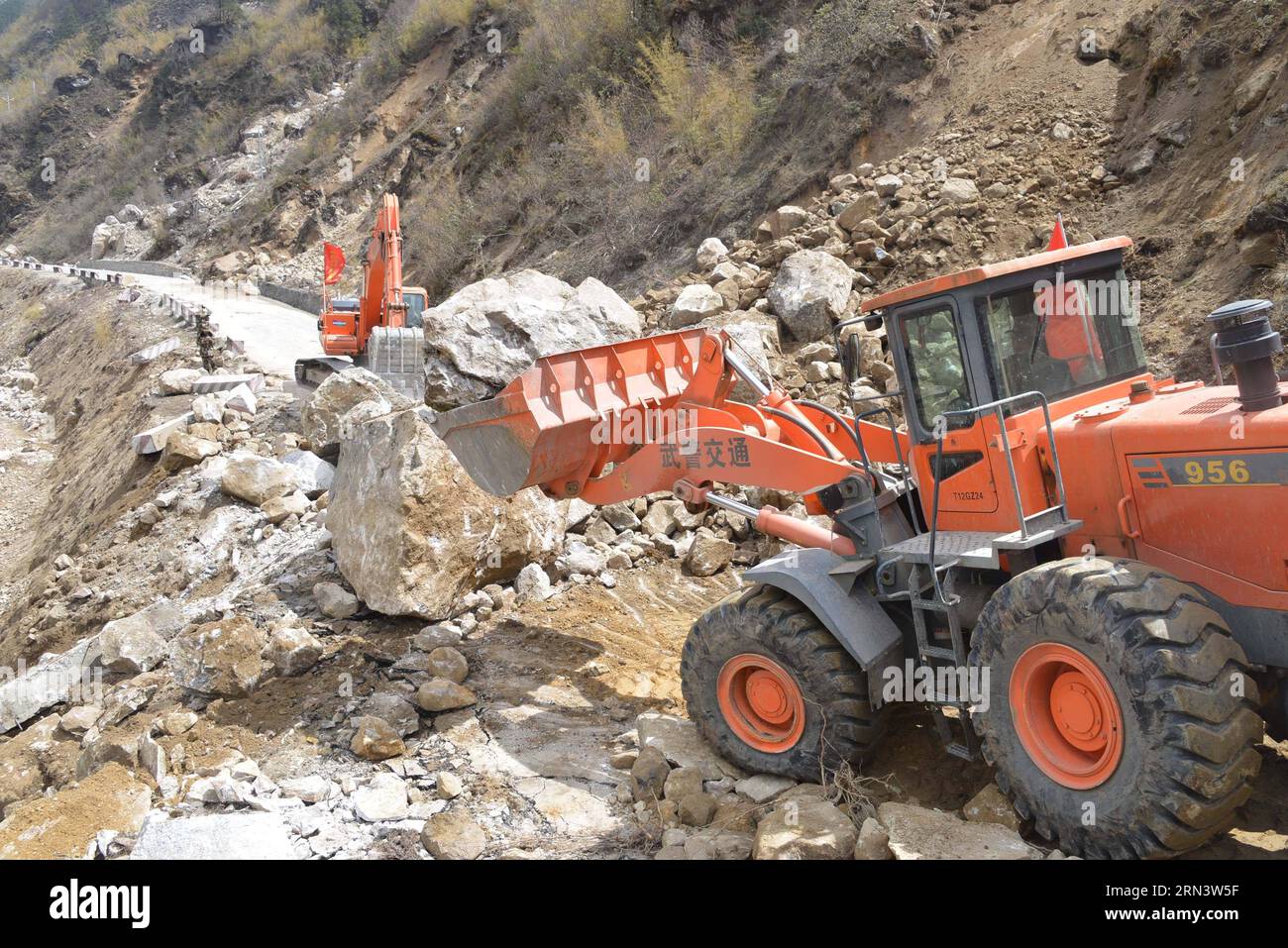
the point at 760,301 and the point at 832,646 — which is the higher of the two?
the point at 760,301

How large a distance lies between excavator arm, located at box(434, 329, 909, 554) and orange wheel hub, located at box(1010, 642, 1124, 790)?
1644mm

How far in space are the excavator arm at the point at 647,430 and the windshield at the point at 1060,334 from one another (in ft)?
3.40

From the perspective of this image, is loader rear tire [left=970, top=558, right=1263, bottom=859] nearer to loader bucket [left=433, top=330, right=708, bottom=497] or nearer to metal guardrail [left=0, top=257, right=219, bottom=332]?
loader bucket [left=433, top=330, right=708, bottom=497]

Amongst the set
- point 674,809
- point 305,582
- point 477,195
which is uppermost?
point 477,195

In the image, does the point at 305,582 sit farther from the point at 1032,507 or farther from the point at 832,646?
the point at 1032,507

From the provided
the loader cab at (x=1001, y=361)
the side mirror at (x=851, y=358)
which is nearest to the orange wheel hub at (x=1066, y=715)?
the loader cab at (x=1001, y=361)

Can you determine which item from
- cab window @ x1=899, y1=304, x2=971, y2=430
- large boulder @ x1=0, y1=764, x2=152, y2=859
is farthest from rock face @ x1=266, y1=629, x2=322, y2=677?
cab window @ x1=899, y1=304, x2=971, y2=430

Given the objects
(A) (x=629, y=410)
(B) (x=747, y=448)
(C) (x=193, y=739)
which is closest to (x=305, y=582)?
(C) (x=193, y=739)

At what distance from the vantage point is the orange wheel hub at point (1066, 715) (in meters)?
3.45

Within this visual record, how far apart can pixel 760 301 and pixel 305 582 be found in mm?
5304

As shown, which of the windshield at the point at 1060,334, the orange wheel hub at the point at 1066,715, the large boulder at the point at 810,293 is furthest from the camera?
Result: the large boulder at the point at 810,293

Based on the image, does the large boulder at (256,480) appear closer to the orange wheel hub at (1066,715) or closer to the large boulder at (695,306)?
the large boulder at (695,306)

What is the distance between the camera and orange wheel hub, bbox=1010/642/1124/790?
3.45m

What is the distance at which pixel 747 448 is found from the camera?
526 centimetres
